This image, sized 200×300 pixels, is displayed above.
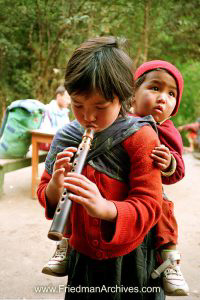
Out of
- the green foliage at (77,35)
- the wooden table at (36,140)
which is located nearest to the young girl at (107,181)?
the wooden table at (36,140)

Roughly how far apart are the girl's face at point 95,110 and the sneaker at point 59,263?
657 millimetres

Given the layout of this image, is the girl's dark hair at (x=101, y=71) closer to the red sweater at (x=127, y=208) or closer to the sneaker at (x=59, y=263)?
the red sweater at (x=127, y=208)

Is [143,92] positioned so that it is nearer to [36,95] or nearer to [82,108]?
[82,108]

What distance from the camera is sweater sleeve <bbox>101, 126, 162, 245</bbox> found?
0.92 m

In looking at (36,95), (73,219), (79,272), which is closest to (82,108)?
(73,219)

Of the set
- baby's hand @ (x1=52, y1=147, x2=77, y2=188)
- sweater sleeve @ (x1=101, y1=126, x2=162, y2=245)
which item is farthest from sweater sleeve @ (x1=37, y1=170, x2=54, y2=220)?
sweater sleeve @ (x1=101, y1=126, x2=162, y2=245)

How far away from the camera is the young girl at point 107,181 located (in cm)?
93

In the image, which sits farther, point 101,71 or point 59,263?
point 59,263

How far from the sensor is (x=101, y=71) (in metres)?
0.95

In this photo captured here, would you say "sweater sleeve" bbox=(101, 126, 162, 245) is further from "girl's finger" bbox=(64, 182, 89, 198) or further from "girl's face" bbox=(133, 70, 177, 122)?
"girl's face" bbox=(133, 70, 177, 122)

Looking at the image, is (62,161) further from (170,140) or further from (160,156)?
(170,140)

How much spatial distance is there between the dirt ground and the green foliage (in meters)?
4.54

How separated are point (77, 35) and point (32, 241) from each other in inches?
272

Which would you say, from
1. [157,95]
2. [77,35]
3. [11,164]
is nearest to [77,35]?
[77,35]
